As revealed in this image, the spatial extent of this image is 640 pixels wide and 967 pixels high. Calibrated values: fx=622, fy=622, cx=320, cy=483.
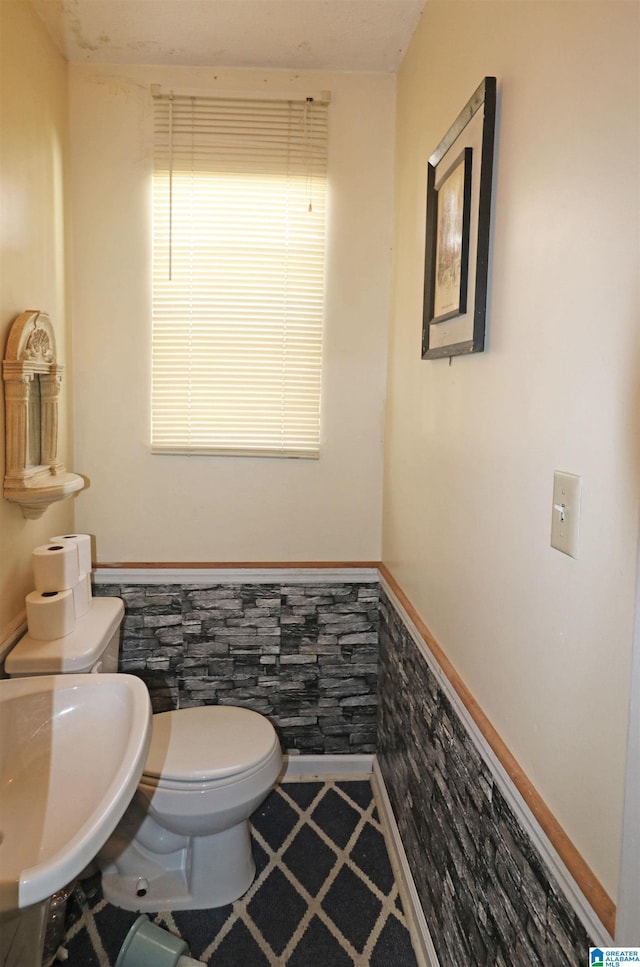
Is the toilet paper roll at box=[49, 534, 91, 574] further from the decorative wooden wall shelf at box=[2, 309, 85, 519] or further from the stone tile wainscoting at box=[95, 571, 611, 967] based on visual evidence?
the stone tile wainscoting at box=[95, 571, 611, 967]

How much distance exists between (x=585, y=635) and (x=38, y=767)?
3.76 feet

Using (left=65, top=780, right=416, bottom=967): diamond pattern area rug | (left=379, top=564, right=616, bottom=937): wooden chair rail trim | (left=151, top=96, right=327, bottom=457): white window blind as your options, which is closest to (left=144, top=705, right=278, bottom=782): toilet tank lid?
(left=65, top=780, right=416, bottom=967): diamond pattern area rug

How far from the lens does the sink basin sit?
1.12 meters

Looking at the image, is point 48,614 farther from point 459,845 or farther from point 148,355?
point 459,845

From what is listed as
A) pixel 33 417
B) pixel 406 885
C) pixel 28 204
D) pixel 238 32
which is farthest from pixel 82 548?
pixel 238 32

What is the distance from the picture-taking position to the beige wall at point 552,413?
0.80 meters

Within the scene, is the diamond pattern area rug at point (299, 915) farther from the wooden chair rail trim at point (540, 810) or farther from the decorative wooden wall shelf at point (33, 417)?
the decorative wooden wall shelf at point (33, 417)

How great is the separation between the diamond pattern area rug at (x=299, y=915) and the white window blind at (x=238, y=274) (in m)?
1.36

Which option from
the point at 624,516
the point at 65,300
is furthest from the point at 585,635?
the point at 65,300

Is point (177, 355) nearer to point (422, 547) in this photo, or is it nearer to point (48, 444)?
point (48, 444)

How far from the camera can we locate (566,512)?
0.93 meters

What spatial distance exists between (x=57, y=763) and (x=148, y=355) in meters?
1.45

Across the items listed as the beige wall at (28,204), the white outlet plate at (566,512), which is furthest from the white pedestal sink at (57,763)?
the white outlet plate at (566,512)

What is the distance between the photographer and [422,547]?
5.93 ft
